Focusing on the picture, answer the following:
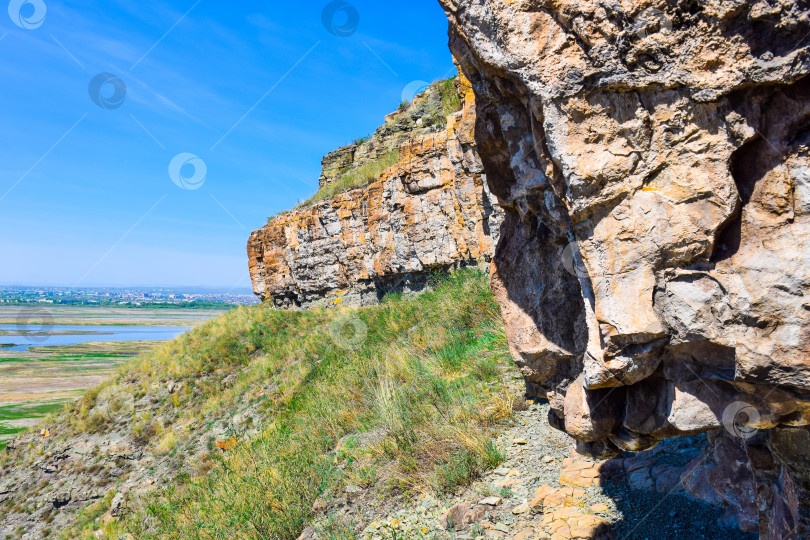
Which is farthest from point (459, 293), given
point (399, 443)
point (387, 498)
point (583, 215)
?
point (583, 215)

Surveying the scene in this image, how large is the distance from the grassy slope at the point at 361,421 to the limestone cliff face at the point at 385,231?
1.29 meters

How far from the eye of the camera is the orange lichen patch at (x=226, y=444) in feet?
34.7

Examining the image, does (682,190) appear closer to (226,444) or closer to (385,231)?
(226,444)

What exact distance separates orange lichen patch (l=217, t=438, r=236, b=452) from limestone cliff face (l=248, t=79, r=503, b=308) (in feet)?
22.3

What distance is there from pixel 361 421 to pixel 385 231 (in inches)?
362

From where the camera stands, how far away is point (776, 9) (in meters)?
1.45

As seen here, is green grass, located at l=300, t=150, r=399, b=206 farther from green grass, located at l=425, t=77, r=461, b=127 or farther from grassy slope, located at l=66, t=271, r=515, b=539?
grassy slope, located at l=66, t=271, r=515, b=539

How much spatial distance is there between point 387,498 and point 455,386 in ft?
5.78

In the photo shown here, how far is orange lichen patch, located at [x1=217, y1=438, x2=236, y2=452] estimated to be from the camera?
34.7 ft

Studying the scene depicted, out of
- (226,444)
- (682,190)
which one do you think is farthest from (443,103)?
(682,190)

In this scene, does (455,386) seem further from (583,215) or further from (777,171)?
(777,171)

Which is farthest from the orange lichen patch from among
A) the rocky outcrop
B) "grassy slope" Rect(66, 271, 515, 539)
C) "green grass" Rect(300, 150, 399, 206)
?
the rocky outcrop

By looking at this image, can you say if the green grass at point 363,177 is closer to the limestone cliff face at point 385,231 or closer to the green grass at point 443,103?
the limestone cliff face at point 385,231

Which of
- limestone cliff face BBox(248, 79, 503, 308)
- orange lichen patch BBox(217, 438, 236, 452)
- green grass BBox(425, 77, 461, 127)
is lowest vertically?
orange lichen patch BBox(217, 438, 236, 452)
